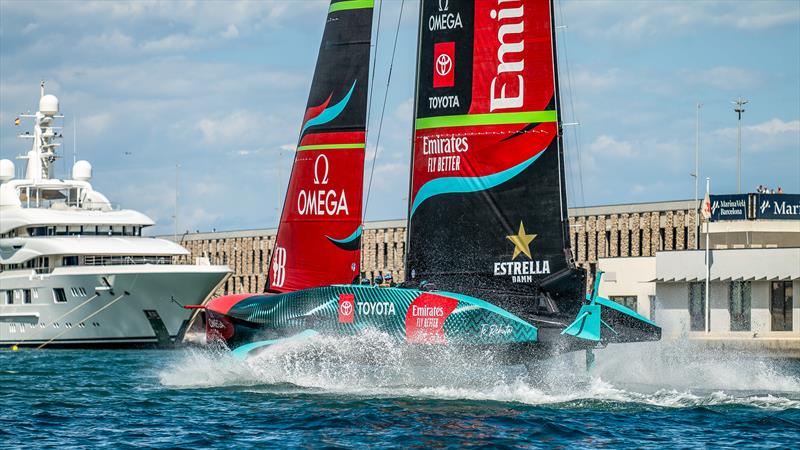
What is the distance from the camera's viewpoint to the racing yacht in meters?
22.9

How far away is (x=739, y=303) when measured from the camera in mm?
50219

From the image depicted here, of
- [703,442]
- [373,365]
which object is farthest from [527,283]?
[703,442]

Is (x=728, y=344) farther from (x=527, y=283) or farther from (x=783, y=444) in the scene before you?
(x=783, y=444)

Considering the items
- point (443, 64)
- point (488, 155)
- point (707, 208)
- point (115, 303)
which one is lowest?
point (115, 303)

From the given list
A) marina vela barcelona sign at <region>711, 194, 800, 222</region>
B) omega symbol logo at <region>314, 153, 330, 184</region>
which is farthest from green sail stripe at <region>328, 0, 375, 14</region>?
marina vela barcelona sign at <region>711, 194, 800, 222</region>

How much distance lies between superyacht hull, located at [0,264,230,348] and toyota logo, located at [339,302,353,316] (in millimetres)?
28721

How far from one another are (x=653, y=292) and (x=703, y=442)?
37.5 meters

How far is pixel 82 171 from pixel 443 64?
40.5 metres

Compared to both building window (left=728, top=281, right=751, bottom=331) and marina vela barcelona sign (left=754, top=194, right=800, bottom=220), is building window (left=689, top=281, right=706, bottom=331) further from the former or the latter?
marina vela barcelona sign (left=754, top=194, right=800, bottom=220)

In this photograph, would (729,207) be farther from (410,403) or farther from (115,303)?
(410,403)

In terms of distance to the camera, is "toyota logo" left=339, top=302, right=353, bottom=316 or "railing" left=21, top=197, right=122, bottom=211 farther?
"railing" left=21, top=197, right=122, bottom=211

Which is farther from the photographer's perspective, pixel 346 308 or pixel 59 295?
pixel 59 295

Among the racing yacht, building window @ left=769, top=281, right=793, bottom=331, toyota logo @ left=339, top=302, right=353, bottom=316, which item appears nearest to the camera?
the racing yacht

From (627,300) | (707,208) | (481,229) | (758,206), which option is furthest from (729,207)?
(481,229)
